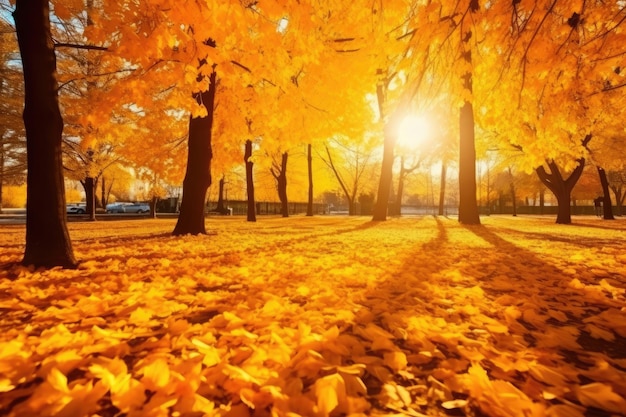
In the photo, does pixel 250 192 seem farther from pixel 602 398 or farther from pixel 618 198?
pixel 618 198

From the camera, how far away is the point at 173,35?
4105 mm

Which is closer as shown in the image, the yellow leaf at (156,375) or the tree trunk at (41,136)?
the yellow leaf at (156,375)

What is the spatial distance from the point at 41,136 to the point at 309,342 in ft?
13.4

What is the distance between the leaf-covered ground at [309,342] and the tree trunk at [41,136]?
15.2 inches

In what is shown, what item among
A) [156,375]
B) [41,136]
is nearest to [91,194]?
[41,136]

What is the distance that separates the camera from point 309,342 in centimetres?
181

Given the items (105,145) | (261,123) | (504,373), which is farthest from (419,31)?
(105,145)

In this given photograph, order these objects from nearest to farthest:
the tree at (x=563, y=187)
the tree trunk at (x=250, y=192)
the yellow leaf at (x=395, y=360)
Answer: the yellow leaf at (x=395, y=360) → the tree at (x=563, y=187) → the tree trunk at (x=250, y=192)

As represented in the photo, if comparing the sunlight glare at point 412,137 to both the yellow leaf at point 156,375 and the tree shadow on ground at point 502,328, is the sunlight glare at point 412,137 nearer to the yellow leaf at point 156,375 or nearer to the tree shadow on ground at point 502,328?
the tree shadow on ground at point 502,328

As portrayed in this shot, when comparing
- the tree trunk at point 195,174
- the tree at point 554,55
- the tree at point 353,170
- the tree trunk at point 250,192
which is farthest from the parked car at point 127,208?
the tree at point 554,55

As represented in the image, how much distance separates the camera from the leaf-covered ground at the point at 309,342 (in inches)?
51.6

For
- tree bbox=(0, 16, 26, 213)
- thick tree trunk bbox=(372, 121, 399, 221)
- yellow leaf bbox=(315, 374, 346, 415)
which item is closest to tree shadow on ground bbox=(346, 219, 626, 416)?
yellow leaf bbox=(315, 374, 346, 415)

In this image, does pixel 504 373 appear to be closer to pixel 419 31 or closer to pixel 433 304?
pixel 433 304

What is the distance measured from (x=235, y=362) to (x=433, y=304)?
1.78 metres
